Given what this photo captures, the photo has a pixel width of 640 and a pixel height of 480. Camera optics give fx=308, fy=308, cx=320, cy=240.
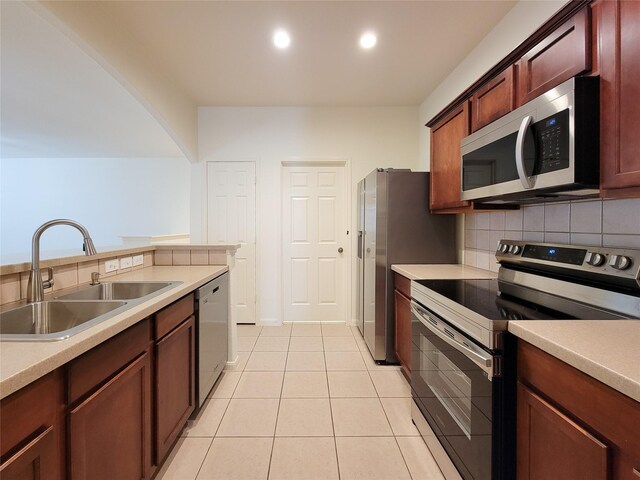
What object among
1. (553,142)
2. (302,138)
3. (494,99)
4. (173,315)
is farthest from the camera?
(302,138)

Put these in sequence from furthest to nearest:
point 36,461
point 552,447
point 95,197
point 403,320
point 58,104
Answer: point 95,197 < point 58,104 < point 403,320 < point 552,447 < point 36,461

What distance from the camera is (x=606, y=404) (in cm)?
73

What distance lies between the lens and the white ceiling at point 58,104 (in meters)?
2.44

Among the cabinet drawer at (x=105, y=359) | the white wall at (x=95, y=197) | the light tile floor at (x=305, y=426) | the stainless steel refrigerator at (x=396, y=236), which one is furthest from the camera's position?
the white wall at (x=95, y=197)

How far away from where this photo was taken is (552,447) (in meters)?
0.89

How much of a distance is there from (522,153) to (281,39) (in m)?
2.03

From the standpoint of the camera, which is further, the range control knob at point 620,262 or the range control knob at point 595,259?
the range control knob at point 595,259

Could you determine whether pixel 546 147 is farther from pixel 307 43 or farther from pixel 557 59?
pixel 307 43

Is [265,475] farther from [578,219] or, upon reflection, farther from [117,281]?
[578,219]

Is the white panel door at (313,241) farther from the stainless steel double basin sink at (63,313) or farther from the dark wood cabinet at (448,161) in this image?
the stainless steel double basin sink at (63,313)

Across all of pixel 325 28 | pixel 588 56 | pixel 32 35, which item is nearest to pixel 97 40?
pixel 32 35

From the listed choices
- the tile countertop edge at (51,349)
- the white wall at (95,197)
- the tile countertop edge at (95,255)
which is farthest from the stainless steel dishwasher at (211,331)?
the white wall at (95,197)

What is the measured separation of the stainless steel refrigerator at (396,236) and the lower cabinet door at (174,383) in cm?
157

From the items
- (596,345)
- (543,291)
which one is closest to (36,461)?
→ (596,345)
